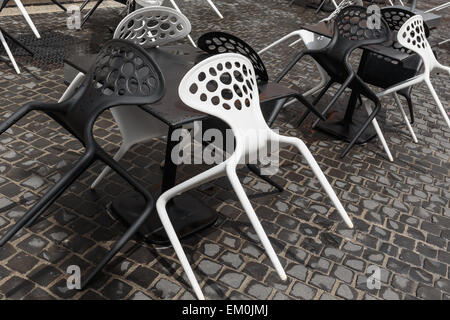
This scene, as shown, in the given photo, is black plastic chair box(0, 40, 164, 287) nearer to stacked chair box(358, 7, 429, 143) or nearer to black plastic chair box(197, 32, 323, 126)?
black plastic chair box(197, 32, 323, 126)

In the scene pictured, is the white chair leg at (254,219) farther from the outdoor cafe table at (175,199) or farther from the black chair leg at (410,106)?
the black chair leg at (410,106)

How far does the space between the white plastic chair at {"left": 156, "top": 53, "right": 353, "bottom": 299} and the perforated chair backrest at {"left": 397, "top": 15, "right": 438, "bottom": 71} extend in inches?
88.7

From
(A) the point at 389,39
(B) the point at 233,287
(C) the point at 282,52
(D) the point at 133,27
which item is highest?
(D) the point at 133,27

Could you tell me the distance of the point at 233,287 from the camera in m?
3.30

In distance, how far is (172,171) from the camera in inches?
141

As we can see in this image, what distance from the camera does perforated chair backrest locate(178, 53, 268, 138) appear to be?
3.03m

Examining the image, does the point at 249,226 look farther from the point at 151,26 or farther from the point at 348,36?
the point at 348,36

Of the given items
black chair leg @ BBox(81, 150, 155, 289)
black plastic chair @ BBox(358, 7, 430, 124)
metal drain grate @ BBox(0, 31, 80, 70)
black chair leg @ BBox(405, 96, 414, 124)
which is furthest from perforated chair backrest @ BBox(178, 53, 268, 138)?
metal drain grate @ BBox(0, 31, 80, 70)

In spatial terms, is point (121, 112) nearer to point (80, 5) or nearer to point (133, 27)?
point (133, 27)

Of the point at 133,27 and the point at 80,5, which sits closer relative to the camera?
the point at 133,27

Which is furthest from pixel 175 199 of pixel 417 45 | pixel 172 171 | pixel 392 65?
pixel 392 65

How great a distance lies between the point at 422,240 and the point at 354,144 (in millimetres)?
1744

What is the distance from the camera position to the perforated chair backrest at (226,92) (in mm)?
3025

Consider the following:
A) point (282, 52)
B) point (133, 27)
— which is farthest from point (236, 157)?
point (282, 52)
